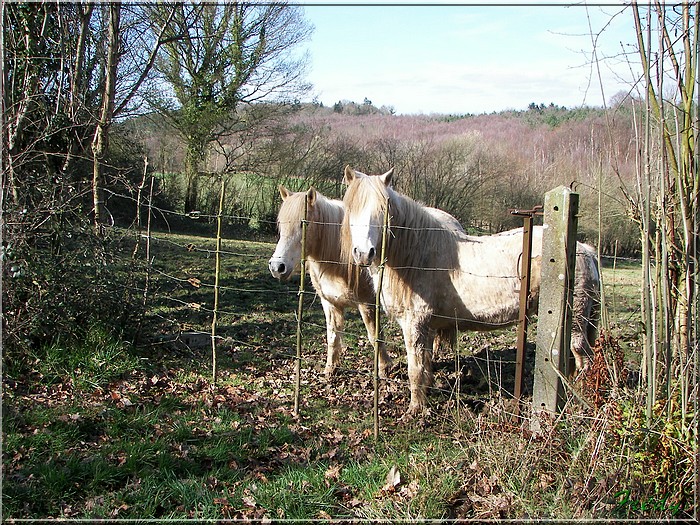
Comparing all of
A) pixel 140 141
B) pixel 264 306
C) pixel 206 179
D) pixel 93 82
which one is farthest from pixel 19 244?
pixel 206 179

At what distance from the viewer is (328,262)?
18.6 feet

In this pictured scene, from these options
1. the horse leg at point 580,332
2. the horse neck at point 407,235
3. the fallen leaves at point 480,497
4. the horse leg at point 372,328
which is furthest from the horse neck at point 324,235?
the fallen leaves at point 480,497

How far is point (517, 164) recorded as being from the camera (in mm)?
18969

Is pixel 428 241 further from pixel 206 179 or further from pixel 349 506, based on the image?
pixel 206 179

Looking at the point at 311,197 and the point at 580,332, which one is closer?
the point at 580,332

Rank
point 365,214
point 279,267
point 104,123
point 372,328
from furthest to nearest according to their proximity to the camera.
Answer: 1. point 104,123
2. point 372,328
3. point 279,267
4. point 365,214

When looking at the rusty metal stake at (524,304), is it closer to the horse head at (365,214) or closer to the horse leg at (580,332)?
the horse leg at (580,332)

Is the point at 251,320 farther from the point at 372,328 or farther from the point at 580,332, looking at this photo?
the point at 580,332

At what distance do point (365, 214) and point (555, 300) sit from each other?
1914 millimetres

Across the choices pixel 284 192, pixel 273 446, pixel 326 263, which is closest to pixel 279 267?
pixel 326 263

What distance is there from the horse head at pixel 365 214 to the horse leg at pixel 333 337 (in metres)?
1.32

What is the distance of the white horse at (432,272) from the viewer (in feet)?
15.8

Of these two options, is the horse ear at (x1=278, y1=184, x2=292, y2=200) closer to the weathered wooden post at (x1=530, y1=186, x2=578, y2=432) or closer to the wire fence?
the wire fence

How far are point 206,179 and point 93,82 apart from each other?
11755mm
